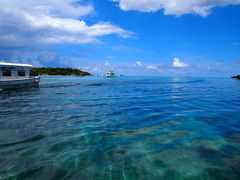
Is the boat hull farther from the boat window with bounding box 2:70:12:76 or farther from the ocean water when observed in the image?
the ocean water

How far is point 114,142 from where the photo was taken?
6590mm

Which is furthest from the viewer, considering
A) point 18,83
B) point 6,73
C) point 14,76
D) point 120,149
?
point 18,83

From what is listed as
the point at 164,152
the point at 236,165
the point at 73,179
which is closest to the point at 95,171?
the point at 73,179

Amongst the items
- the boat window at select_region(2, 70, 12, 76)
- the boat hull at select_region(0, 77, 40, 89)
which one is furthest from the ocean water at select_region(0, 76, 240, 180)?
the boat window at select_region(2, 70, 12, 76)

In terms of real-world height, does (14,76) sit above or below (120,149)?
above

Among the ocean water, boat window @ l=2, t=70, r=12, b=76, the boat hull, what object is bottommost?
the ocean water

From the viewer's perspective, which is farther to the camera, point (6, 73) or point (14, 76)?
point (14, 76)

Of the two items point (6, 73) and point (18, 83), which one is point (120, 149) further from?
point (18, 83)

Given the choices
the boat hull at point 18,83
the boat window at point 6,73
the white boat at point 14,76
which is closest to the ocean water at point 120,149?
the boat hull at point 18,83

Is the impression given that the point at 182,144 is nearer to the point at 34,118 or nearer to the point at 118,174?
the point at 118,174

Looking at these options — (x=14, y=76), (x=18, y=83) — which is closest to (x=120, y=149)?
(x=18, y=83)

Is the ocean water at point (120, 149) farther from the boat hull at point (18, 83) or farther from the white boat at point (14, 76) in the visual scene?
the white boat at point (14, 76)

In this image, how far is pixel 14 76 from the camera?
33125mm

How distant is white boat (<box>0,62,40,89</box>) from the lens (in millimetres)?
30922
